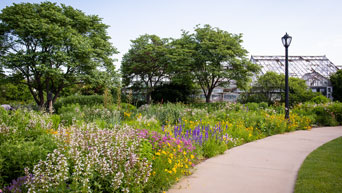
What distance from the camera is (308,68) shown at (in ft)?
96.2

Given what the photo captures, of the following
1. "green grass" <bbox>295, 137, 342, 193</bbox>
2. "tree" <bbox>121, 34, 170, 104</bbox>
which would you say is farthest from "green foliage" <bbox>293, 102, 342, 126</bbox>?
"tree" <bbox>121, 34, 170, 104</bbox>

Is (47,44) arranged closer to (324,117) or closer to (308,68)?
(324,117)

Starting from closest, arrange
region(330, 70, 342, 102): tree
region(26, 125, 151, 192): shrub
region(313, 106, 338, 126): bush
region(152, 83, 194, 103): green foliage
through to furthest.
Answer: region(26, 125, 151, 192): shrub, region(313, 106, 338, 126): bush, region(152, 83, 194, 103): green foliage, region(330, 70, 342, 102): tree

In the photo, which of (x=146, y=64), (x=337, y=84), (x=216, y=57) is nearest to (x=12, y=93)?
(x=146, y=64)

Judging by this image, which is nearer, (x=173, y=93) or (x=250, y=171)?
(x=250, y=171)

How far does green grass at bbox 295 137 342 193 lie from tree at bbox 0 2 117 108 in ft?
43.7

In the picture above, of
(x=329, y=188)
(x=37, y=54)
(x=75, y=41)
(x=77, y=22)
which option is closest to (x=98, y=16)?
(x=77, y=22)

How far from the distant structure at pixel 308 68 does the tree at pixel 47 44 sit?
20.1 metres

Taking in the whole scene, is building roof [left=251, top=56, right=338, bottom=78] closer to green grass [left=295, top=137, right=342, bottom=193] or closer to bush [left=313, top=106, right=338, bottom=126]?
bush [left=313, top=106, right=338, bottom=126]

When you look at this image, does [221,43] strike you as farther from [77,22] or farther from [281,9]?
[77,22]

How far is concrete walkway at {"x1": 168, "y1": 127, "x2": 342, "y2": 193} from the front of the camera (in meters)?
3.24

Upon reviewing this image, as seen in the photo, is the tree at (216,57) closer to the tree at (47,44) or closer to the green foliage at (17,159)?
the tree at (47,44)

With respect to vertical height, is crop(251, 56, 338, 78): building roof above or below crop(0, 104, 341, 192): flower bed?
above

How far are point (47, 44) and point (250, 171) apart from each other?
14631mm
